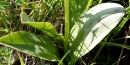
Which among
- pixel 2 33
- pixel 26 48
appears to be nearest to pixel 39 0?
pixel 2 33

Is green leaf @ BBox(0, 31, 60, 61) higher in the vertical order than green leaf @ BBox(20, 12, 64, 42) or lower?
lower

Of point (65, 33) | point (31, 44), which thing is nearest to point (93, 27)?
point (65, 33)

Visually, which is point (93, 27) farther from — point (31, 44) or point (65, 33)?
point (31, 44)

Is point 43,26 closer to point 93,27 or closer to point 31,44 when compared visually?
point 31,44

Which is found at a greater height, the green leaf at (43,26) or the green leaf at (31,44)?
the green leaf at (43,26)

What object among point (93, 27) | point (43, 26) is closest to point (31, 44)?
point (43, 26)
